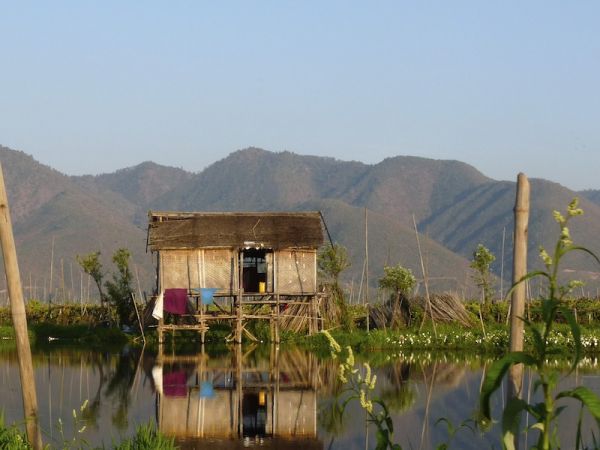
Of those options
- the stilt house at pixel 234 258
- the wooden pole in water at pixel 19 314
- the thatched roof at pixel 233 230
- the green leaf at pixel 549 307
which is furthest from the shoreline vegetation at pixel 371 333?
the green leaf at pixel 549 307

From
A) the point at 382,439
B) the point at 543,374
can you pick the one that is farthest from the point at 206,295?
the point at 543,374

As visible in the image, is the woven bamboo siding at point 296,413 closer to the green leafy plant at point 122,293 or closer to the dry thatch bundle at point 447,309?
the dry thatch bundle at point 447,309

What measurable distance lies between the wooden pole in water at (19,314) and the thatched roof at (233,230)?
21961 mm

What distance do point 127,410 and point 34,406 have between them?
6.91 metres

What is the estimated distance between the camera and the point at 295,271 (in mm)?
32656

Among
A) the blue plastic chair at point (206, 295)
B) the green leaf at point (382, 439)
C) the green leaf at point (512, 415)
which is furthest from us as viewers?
the blue plastic chair at point (206, 295)

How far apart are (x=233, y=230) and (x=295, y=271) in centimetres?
231

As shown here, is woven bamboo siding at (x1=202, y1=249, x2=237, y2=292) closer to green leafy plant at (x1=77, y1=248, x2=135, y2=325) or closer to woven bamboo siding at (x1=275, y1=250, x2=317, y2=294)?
woven bamboo siding at (x1=275, y1=250, x2=317, y2=294)

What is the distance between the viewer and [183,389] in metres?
19.7

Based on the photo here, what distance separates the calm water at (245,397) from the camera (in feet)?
47.6

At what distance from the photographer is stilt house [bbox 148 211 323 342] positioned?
3203cm

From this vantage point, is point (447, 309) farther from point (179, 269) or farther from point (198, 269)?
point (179, 269)

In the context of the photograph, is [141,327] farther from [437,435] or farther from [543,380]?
[543,380]

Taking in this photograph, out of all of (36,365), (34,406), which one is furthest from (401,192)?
(34,406)
